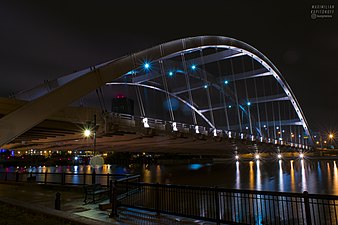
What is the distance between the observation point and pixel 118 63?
934 inches

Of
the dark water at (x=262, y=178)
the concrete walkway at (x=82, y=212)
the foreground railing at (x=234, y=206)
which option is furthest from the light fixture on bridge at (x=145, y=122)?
the foreground railing at (x=234, y=206)

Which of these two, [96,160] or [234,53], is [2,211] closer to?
[96,160]

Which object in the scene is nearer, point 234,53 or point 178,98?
point 234,53

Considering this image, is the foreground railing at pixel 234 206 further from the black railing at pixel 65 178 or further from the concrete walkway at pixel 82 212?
the black railing at pixel 65 178

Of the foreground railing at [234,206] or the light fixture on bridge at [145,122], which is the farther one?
the light fixture on bridge at [145,122]

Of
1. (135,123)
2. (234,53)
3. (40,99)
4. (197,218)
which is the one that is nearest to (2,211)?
(197,218)

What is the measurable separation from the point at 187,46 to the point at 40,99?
73.4ft

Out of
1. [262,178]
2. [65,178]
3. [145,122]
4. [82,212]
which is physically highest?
[145,122]

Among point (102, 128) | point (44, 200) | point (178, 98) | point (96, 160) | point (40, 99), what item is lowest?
point (44, 200)

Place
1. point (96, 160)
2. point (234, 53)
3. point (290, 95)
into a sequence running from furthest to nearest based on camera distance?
point (290, 95) < point (234, 53) < point (96, 160)

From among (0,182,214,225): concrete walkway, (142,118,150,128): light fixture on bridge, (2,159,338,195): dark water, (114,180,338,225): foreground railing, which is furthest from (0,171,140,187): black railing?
(2,159,338,195): dark water

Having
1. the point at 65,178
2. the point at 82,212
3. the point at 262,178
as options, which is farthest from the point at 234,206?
the point at 262,178

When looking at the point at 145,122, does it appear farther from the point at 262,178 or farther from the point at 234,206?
the point at 262,178

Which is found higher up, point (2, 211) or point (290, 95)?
point (290, 95)
